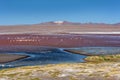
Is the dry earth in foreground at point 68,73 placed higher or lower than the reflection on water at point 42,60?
higher

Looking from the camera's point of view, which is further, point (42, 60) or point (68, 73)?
point (42, 60)

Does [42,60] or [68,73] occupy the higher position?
[68,73]

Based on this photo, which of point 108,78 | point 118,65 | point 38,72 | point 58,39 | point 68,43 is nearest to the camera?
point 108,78

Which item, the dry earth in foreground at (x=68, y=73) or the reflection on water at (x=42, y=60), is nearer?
the dry earth in foreground at (x=68, y=73)

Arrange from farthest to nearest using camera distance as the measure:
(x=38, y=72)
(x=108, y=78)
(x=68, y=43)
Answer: (x=68, y=43) → (x=38, y=72) → (x=108, y=78)

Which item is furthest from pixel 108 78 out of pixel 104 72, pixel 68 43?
pixel 68 43

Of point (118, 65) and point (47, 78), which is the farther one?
point (118, 65)

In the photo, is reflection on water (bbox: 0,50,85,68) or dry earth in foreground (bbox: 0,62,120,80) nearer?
dry earth in foreground (bbox: 0,62,120,80)

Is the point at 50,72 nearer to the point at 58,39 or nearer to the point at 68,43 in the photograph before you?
the point at 68,43

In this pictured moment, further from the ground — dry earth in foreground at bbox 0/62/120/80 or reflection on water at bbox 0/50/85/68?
dry earth in foreground at bbox 0/62/120/80

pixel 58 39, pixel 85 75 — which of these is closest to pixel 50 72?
pixel 85 75
